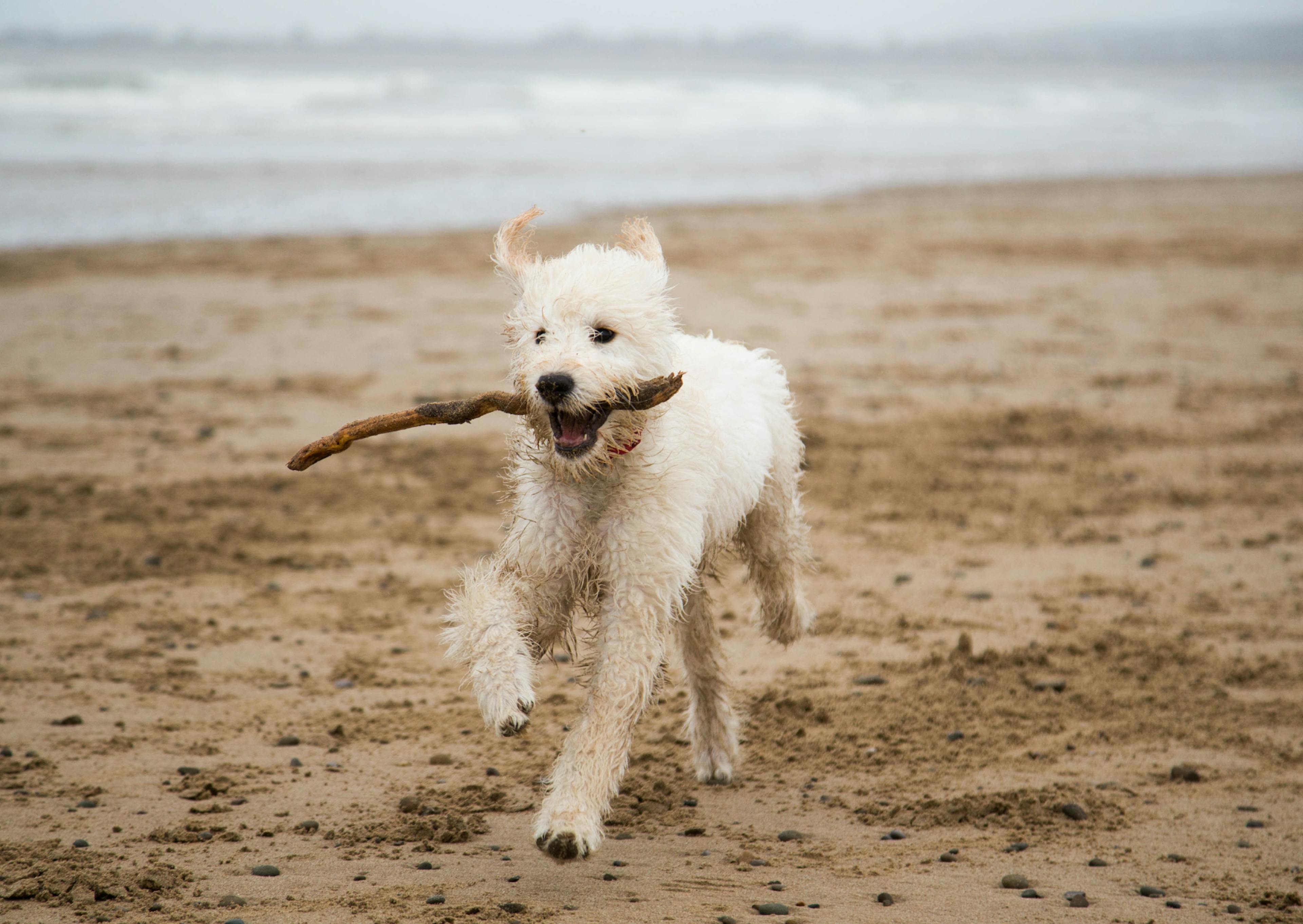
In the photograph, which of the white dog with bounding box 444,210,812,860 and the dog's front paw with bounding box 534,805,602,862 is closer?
the dog's front paw with bounding box 534,805,602,862

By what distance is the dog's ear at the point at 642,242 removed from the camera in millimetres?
4270

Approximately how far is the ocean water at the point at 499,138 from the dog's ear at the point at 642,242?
399 cm

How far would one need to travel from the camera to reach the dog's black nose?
11.8ft

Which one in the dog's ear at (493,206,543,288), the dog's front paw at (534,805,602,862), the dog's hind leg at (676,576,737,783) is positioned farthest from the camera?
the dog's hind leg at (676,576,737,783)

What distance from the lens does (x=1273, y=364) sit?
11820 millimetres

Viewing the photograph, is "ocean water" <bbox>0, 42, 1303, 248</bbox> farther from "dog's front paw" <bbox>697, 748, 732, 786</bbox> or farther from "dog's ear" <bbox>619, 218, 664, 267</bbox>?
"dog's front paw" <bbox>697, 748, 732, 786</bbox>

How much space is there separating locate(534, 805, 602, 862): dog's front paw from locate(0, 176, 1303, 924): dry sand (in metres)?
0.28

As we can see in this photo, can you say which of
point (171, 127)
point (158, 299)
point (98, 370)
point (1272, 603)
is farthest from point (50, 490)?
point (171, 127)

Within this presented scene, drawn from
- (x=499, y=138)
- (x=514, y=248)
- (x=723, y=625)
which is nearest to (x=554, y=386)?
(x=514, y=248)

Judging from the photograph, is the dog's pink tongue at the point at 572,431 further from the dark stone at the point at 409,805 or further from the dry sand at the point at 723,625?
the dark stone at the point at 409,805

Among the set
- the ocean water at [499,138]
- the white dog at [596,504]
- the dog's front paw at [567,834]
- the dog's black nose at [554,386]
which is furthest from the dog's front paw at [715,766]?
the ocean water at [499,138]

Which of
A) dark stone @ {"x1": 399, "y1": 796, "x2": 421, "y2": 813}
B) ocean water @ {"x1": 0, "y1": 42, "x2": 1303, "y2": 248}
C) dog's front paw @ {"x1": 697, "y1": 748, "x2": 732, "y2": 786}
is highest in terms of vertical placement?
ocean water @ {"x1": 0, "y1": 42, "x2": 1303, "y2": 248}

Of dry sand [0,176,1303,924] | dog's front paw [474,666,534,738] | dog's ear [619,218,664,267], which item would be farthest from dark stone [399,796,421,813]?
dog's ear [619,218,664,267]

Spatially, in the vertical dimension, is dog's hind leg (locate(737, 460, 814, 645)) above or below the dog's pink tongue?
below
